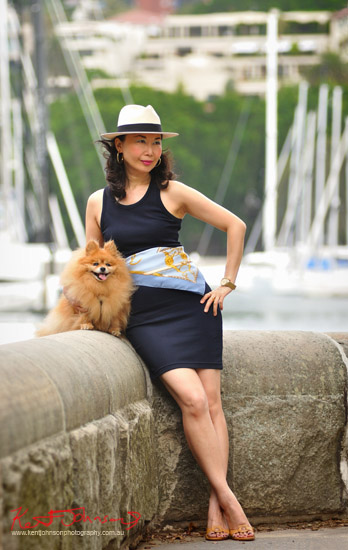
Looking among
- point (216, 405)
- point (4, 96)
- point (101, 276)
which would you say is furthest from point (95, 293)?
point (4, 96)

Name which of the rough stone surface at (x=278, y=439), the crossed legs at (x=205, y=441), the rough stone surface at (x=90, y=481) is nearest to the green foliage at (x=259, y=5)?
the rough stone surface at (x=278, y=439)

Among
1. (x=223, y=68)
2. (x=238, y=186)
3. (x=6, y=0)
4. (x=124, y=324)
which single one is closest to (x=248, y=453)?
(x=124, y=324)

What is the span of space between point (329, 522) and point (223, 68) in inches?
2472

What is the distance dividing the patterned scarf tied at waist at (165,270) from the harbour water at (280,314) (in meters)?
17.1

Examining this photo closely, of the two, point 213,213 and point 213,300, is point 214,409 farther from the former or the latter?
point 213,213

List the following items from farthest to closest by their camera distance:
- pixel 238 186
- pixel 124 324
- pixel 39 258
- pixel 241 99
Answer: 1. pixel 241 99
2. pixel 238 186
3. pixel 39 258
4. pixel 124 324

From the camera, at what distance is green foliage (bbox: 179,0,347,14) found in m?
51.9

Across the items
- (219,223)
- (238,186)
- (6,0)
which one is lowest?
(238,186)

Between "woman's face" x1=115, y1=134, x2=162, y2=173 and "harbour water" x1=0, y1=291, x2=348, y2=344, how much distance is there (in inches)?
671

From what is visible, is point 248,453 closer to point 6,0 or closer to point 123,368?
point 123,368

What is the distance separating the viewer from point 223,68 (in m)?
65.1

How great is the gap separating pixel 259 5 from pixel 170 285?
202ft

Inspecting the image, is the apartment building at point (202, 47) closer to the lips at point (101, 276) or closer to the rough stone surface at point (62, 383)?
the lips at point (101, 276)

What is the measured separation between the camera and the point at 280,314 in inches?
1080
